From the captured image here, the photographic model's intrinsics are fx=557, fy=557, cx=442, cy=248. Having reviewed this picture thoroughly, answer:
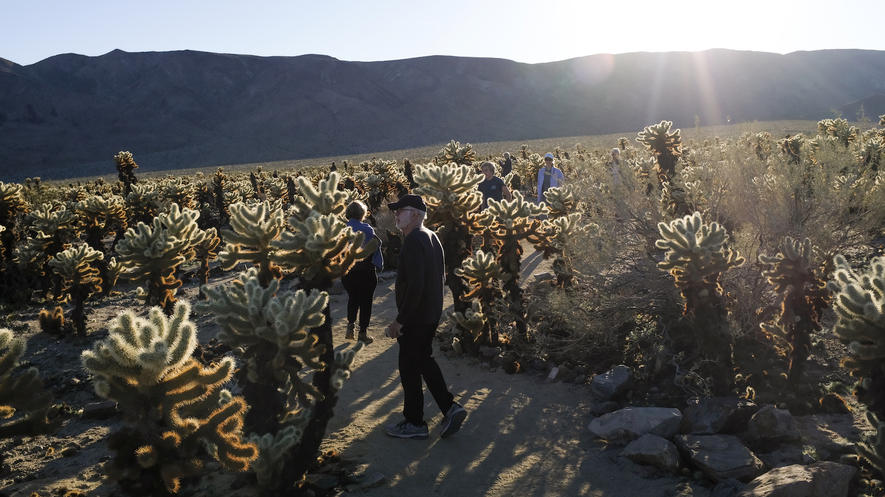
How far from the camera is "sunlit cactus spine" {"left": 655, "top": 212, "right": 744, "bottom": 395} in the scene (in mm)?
4588

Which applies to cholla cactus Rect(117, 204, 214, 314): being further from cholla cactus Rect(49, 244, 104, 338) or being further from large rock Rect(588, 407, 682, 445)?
large rock Rect(588, 407, 682, 445)

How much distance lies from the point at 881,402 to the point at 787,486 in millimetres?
731

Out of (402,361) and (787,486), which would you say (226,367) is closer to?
(402,361)

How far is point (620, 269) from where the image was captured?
6629 millimetres

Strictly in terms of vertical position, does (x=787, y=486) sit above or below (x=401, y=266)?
below

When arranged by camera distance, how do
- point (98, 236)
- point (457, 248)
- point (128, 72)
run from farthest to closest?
point (128, 72), point (98, 236), point (457, 248)

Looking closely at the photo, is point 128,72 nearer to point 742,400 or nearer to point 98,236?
point 98,236

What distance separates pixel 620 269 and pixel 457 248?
6.42 ft

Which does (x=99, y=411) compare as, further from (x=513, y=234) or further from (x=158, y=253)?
(x=513, y=234)

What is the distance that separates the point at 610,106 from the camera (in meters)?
94.3

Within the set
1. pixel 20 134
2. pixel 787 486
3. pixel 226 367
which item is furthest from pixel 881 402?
pixel 20 134

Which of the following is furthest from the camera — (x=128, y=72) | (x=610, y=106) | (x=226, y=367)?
(x=128, y=72)

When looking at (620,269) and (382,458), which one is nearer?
(382,458)

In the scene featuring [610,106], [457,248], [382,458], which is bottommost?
[382,458]
